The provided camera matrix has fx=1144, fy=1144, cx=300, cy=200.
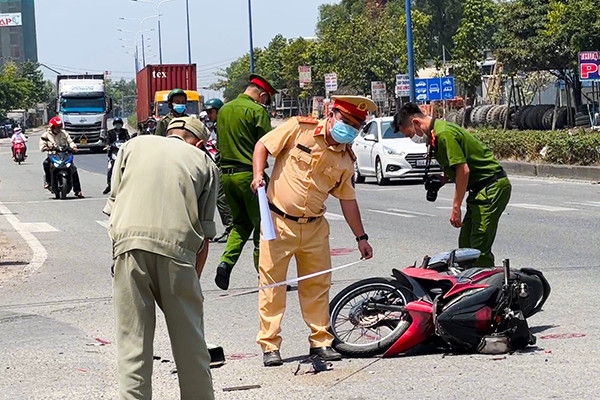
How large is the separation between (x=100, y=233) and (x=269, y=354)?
33.7ft

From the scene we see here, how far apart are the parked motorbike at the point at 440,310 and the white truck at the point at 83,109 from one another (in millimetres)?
43472

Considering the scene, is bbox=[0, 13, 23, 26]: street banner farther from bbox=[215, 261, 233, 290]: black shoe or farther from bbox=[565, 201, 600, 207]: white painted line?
bbox=[215, 261, 233, 290]: black shoe

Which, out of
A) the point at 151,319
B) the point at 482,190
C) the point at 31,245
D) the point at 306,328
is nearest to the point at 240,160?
the point at 306,328

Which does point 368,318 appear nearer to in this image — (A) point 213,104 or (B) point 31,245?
(A) point 213,104

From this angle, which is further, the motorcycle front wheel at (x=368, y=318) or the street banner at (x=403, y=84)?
the street banner at (x=403, y=84)

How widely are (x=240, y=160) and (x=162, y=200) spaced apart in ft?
15.2

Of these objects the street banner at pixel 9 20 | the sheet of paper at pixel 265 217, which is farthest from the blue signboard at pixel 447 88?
the street banner at pixel 9 20

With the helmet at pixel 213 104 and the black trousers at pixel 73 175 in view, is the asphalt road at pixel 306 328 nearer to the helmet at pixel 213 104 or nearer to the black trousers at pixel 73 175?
the helmet at pixel 213 104

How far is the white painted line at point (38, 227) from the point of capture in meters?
18.3

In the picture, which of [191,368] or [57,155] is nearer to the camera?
[191,368]

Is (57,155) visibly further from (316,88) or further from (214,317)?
(316,88)

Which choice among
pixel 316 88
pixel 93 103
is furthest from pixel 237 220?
pixel 316 88

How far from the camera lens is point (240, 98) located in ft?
33.1

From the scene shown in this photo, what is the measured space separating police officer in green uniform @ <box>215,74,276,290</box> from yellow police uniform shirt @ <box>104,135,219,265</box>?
4161 millimetres
